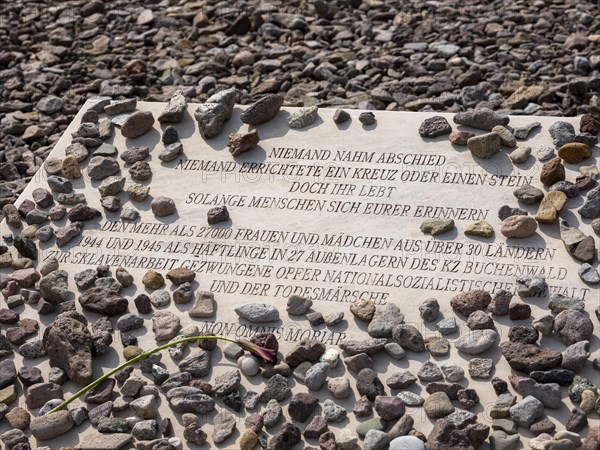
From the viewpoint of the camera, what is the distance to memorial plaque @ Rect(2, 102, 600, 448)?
14.3 feet

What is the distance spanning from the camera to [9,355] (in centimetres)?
452

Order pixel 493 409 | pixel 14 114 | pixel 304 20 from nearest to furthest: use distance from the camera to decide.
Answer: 1. pixel 493 409
2. pixel 14 114
3. pixel 304 20

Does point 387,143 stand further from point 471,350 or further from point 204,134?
point 471,350

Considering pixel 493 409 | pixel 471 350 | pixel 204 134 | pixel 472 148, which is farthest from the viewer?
pixel 204 134

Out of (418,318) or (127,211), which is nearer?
(418,318)

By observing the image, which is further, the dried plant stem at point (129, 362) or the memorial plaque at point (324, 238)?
the memorial plaque at point (324, 238)

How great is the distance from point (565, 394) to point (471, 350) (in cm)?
43

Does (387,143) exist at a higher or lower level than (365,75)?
higher

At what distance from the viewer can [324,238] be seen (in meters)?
4.78

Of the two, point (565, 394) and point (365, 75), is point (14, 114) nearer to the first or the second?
point (365, 75)

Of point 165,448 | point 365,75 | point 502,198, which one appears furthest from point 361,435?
point 365,75

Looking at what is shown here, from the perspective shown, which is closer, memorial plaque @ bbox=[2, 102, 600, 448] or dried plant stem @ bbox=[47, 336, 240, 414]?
dried plant stem @ bbox=[47, 336, 240, 414]

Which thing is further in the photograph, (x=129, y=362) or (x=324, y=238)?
(x=324, y=238)

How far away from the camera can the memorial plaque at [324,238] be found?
14.3 ft
